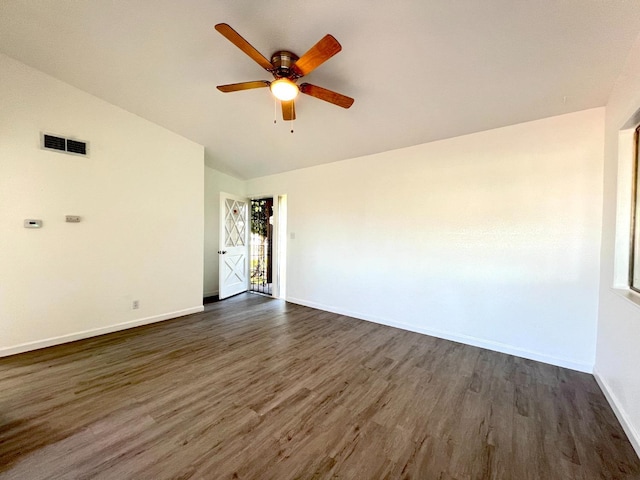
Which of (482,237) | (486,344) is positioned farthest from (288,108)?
(486,344)

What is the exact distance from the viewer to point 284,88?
2.16 m

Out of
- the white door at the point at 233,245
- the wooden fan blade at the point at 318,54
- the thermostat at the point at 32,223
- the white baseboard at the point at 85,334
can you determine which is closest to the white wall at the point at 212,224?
the white door at the point at 233,245

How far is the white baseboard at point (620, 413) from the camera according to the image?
166cm

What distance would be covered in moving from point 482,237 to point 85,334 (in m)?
5.19

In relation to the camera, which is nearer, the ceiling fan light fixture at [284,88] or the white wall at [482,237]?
the ceiling fan light fixture at [284,88]

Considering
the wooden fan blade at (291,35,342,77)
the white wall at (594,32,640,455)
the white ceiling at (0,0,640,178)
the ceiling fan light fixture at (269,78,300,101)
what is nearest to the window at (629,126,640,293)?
the white wall at (594,32,640,455)

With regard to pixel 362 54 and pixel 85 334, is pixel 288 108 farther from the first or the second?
pixel 85 334

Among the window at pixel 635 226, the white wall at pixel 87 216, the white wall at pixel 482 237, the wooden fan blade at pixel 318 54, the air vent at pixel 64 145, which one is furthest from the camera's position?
the air vent at pixel 64 145

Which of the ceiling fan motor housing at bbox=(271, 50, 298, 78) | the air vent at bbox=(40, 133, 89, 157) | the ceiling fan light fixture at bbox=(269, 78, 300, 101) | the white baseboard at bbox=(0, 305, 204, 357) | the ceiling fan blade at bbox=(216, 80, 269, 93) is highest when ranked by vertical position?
the ceiling fan motor housing at bbox=(271, 50, 298, 78)

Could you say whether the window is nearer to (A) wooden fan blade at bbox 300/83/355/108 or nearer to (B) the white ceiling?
(B) the white ceiling

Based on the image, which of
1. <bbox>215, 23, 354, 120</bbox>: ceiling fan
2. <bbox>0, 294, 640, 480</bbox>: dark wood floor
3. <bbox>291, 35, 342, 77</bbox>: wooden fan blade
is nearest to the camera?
<bbox>0, 294, 640, 480</bbox>: dark wood floor

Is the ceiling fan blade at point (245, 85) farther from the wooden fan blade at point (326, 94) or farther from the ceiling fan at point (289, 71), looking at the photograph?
the wooden fan blade at point (326, 94)

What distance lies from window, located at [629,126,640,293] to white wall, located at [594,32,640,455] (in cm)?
7

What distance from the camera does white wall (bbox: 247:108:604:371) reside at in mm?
2641
